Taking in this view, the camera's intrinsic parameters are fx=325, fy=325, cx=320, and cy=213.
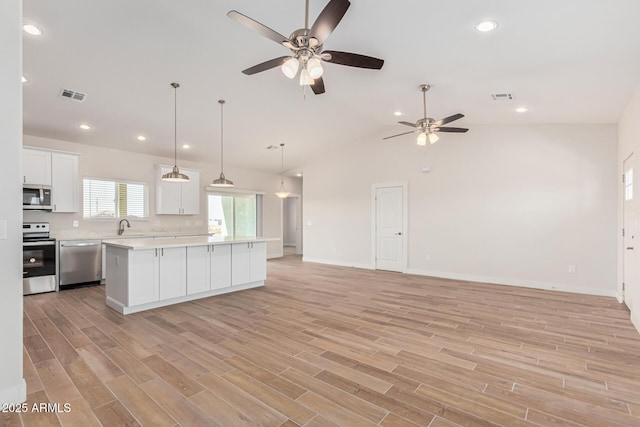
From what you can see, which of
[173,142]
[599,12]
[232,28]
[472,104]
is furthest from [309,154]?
[599,12]

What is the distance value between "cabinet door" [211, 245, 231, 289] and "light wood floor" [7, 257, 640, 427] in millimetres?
361

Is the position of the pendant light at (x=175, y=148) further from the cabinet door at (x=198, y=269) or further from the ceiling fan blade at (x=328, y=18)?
the ceiling fan blade at (x=328, y=18)

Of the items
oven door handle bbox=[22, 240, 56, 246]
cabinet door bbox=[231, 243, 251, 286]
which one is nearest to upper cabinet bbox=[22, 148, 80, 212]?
oven door handle bbox=[22, 240, 56, 246]

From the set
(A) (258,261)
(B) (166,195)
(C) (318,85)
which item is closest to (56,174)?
(B) (166,195)

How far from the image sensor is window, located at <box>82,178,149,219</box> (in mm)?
6242

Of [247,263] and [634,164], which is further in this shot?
[247,263]

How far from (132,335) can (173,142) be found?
431cm

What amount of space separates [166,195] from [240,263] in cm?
291

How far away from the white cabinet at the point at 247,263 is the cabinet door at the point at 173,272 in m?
0.84

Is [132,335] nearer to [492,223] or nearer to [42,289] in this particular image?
[42,289]

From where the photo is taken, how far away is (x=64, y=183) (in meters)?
5.66

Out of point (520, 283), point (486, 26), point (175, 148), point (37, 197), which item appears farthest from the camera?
Answer: point (175, 148)

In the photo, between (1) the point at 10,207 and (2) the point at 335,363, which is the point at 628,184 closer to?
(2) the point at 335,363

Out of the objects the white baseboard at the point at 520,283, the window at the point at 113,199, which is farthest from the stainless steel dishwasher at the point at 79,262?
the white baseboard at the point at 520,283
